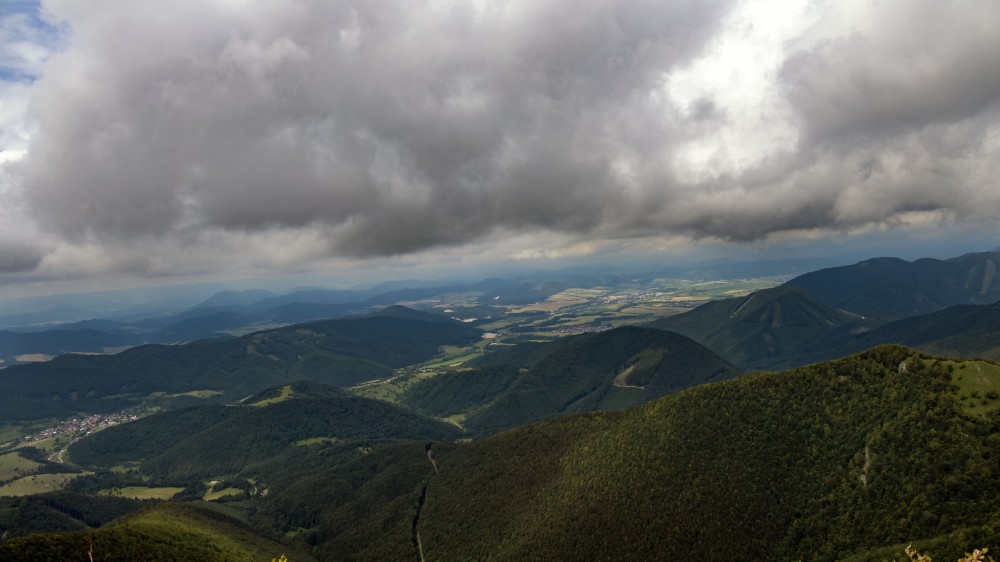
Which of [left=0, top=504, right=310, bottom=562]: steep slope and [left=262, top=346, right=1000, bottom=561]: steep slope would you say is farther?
[left=262, top=346, right=1000, bottom=561]: steep slope

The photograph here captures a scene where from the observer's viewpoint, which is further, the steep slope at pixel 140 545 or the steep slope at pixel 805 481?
the steep slope at pixel 805 481

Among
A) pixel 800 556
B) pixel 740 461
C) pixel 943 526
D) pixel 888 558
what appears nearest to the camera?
pixel 888 558

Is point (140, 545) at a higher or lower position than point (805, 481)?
lower

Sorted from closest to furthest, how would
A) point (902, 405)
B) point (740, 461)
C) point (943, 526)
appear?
point (943, 526) < point (902, 405) < point (740, 461)

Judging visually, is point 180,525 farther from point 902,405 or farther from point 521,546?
point 902,405

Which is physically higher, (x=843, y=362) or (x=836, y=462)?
(x=843, y=362)


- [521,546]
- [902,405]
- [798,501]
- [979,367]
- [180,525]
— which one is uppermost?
[979,367]

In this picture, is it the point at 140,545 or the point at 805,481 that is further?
the point at 805,481

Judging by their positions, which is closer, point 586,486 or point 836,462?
point 836,462

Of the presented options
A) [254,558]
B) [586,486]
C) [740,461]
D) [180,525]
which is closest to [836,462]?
[740,461]
